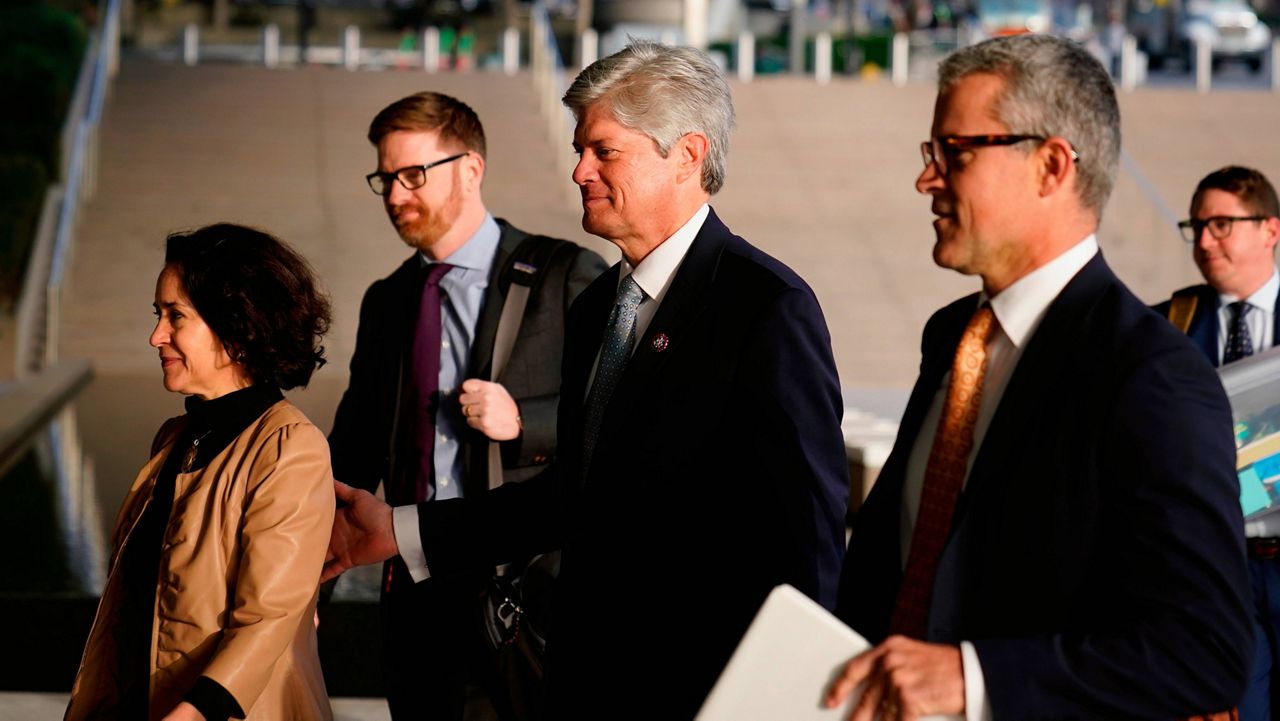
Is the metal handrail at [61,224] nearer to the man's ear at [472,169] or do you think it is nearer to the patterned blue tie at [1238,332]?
the man's ear at [472,169]

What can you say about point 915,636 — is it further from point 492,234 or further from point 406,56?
point 406,56

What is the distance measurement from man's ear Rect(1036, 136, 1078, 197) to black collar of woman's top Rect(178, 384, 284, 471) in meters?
1.51

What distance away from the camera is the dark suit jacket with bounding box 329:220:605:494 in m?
3.85

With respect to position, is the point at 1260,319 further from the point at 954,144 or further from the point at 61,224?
the point at 61,224

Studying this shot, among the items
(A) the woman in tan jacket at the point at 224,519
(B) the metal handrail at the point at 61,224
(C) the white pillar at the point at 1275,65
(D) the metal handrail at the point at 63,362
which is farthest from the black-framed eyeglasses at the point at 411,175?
(C) the white pillar at the point at 1275,65

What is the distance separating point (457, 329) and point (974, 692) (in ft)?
7.87

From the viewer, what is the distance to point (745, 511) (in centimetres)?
260

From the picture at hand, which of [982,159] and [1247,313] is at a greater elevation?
[982,159]

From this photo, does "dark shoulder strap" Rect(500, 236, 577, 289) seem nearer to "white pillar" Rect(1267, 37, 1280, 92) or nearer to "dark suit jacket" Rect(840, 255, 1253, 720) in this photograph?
"dark suit jacket" Rect(840, 255, 1253, 720)

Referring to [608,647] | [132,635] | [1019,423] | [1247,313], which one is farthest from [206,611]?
[1247,313]

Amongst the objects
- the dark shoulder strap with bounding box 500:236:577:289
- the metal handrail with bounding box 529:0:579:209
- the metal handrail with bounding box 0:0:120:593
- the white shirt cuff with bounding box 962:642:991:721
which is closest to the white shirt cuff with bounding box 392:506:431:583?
the dark shoulder strap with bounding box 500:236:577:289

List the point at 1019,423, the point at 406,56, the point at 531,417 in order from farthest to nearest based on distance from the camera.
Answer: the point at 406,56
the point at 531,417
the point at 1019,423

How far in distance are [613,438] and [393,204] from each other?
1.58 m

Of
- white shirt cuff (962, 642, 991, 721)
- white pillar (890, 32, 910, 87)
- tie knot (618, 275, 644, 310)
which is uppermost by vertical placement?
white pillar (890, 32, 910, 87)
